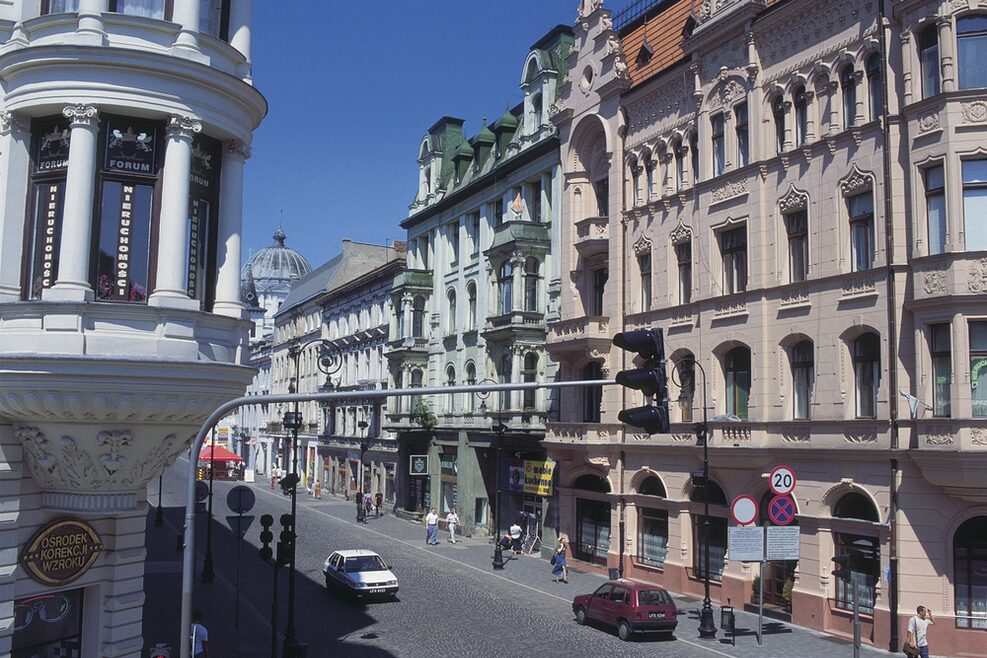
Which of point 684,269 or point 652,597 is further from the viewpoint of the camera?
point 684,269

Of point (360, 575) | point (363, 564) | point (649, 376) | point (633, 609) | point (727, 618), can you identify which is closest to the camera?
point (649, 376)

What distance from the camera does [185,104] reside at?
47.6 ft

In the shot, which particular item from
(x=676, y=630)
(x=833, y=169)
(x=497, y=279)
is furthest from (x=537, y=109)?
(x=676, y=630)

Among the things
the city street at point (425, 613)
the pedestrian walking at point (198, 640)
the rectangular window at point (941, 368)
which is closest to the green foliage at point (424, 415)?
the city street at point (425, 613)

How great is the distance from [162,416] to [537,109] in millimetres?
34755

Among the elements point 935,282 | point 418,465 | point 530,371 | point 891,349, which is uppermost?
point 935,282

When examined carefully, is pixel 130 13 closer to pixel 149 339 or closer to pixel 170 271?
pixel 170 271

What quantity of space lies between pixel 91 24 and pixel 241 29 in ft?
9.15

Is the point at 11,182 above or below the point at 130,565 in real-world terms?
above

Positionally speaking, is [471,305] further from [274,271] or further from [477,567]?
[274,271]

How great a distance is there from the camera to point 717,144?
3253cm

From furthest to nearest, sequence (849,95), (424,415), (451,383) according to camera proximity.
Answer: (424,415) → (451,383) → (849,95)

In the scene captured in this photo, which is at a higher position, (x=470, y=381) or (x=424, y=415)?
(x=470, y=381)

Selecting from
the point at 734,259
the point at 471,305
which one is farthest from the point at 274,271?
the point at 734,259
